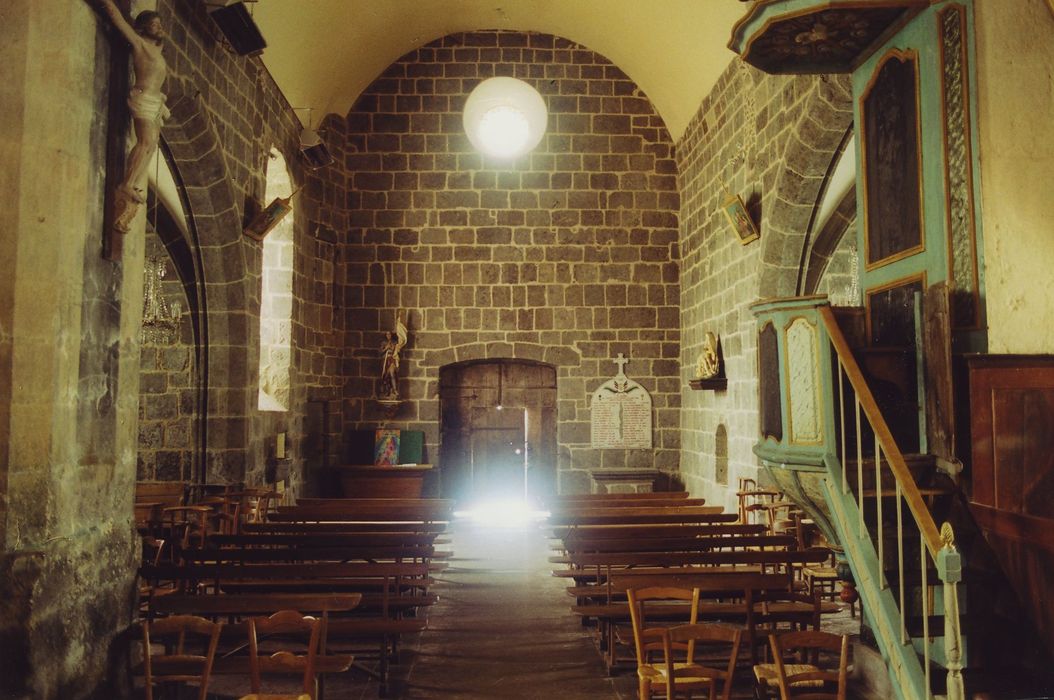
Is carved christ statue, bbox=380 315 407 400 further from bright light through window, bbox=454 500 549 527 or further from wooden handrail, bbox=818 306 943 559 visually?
wooden handrail, bbox=818 306 943 559

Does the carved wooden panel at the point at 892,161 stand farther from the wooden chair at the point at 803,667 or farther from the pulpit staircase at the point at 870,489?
the wooden chair at the point at 803,667

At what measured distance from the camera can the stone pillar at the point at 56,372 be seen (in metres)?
3.66

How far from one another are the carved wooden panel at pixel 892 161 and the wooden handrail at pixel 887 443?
801 mm

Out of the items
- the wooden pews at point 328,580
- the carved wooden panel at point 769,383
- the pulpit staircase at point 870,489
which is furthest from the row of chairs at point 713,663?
the wooden pews at point 328,580

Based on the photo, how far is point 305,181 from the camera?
10.1 metres

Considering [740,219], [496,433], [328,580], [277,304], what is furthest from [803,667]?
[496,433]

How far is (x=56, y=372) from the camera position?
3.86 m

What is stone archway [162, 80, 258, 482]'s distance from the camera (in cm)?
759

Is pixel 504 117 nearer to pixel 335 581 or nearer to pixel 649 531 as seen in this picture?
pixel 649 531

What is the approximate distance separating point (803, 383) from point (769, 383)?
0.32 m

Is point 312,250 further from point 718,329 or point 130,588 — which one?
point 130,588

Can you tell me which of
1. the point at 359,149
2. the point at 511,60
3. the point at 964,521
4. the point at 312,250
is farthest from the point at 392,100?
the point at 964,521

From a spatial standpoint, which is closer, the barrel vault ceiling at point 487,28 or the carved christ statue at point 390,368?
the barrel vault ceiling at point 487,28

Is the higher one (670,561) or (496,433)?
(496,433)
